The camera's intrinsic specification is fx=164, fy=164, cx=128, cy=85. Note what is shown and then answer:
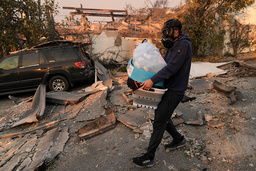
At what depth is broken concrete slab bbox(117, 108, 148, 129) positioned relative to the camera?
3.64 meters

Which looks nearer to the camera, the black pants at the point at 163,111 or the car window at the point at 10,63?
the black pants at the point at 163,111

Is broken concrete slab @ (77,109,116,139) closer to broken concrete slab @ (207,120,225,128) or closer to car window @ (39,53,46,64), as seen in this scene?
broken concrete slab @ (207,120,225,128)

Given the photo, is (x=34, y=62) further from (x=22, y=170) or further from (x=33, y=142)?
(x=22, y=170)

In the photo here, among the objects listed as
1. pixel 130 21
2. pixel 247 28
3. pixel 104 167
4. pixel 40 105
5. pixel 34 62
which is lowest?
pixel 104 167

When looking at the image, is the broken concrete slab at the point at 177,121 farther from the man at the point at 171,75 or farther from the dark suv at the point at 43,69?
the dark suv at the point at 43,69

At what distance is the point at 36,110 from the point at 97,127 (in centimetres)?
203

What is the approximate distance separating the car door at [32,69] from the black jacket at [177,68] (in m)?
5.83

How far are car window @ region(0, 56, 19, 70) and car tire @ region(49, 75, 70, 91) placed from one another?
4.98ft

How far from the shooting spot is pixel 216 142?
3000 millimetres

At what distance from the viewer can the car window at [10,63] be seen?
6.45m

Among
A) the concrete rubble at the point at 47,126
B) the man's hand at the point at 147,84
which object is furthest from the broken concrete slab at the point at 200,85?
the man's hand at the point at 147,84

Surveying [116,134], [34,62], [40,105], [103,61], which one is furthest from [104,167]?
[103,61]

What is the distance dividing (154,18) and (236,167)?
48.4ft

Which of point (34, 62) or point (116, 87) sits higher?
point (34, 62)
